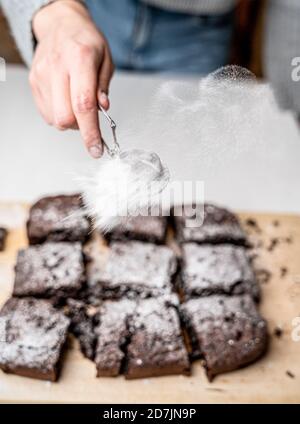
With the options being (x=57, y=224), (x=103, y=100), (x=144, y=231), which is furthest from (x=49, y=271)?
(x=103, y=100)

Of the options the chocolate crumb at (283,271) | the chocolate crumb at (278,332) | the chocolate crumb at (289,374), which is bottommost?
the chocolate crumb at (289,374)

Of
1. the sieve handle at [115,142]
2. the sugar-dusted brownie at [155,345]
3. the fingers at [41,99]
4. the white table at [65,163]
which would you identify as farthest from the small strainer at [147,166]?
the white table at [65,163]

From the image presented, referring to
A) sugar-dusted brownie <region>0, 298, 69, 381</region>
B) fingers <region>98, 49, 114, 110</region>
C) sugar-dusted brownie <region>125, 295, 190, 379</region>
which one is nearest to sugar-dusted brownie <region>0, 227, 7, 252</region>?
sugar-dusted brownie <region>0, 298, 69, 381</region>

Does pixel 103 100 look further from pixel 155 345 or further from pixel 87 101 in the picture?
pixel 155 345

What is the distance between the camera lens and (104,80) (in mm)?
925

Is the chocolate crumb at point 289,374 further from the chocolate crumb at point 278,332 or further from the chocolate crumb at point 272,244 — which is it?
the chocolate crumb at point 272,244

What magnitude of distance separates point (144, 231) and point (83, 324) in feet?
0.87

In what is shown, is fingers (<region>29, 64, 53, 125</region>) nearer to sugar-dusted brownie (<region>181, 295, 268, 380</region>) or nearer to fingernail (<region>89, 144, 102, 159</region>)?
fingernail (<region>89, 144, 102, 159</region>)

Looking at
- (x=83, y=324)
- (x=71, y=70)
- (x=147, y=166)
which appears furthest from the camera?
(x=83, y=324)

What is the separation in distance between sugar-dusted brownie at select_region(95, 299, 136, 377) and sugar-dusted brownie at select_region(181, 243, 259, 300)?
0.46 feet

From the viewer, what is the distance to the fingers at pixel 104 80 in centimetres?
86

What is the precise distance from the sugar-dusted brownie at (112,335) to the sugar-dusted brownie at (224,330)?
12cm

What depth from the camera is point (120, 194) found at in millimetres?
809
